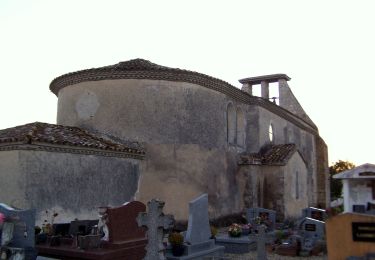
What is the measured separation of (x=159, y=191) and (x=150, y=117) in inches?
120

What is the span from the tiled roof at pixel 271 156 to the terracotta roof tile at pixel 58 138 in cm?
618

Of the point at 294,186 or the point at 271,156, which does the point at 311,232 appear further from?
the point at 294,186

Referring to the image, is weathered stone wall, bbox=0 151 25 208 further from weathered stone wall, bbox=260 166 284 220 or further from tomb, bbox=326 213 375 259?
weathered stone wall, bbox=260 166 284 220

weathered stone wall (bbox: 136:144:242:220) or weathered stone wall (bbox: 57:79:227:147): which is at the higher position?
weathered stone wall (bbox: 57:79:227:147)

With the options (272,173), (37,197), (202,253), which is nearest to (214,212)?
(272,173)

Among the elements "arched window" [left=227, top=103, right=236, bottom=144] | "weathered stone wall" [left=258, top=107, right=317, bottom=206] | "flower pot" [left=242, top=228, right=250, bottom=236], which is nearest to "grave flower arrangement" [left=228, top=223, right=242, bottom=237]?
"flower pot" [left=242, top=228, right=250, bottom=236]

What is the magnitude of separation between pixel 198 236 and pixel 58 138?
5463mm

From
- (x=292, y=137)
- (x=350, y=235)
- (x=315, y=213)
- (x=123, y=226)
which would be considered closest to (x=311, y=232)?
(x=315, y=213)

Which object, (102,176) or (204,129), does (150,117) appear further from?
(102,176)

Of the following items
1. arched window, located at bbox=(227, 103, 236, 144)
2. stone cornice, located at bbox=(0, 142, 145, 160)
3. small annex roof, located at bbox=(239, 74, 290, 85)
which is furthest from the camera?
small annex roof, located at bbox=(239, 74, 290, 85)

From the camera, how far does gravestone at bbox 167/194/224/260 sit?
32.1ft

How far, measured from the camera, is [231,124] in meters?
19.2

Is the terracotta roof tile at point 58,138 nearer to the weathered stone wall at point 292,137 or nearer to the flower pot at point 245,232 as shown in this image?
the flower pot at point 245,232

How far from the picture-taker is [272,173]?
63.9 ft
